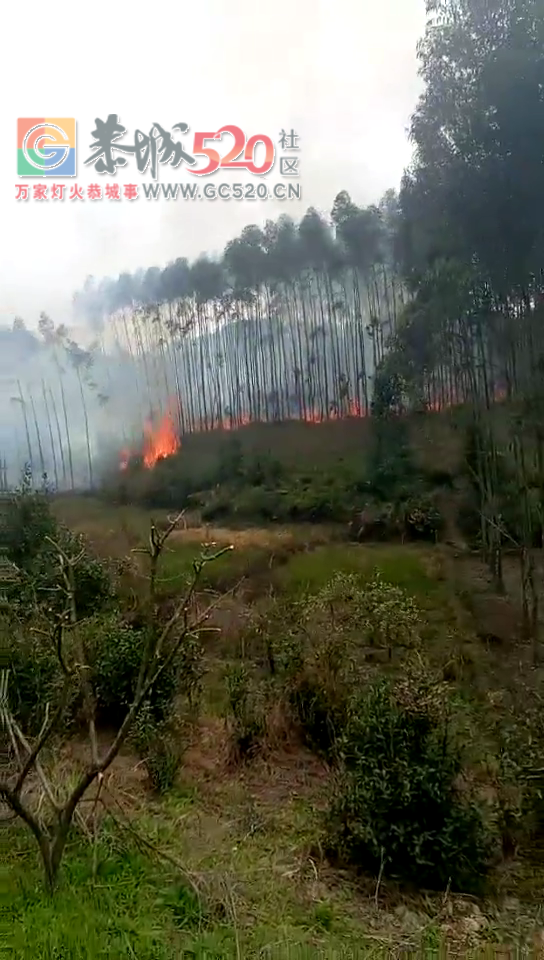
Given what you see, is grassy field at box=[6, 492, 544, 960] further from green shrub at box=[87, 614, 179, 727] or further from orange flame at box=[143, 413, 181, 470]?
orange flame at box=[143, 413, 181, 470]

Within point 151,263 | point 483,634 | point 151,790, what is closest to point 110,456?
point 151,263

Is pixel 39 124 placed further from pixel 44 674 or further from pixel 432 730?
pixel 432 730

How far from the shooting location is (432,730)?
1779 millimetres

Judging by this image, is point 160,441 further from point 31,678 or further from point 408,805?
point 408,805

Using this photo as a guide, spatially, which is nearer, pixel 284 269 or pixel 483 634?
pixel 483 634

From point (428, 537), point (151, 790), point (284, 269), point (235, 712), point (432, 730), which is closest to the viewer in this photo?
point (432, 730)

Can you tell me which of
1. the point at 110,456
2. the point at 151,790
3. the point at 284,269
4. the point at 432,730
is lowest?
the point at 151,790

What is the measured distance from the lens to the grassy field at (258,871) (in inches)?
56.1

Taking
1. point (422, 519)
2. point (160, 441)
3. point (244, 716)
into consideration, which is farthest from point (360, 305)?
point (244, 716)

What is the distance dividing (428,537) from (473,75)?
5.76 ft

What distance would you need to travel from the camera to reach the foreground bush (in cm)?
163

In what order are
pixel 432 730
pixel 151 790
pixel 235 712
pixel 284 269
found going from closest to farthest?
pixel 432 730, pixel 151 790, pixel 235 712, pixel 284 269
